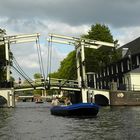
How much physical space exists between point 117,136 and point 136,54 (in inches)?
1943

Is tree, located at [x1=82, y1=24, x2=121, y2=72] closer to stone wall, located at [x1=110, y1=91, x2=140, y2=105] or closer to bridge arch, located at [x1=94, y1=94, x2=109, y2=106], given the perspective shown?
bridge arch, located at [x1=94, y1=94, x2=109, y2=106]

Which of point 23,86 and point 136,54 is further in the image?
point 136,54

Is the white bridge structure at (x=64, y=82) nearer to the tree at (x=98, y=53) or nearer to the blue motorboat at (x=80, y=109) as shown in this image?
the tree at (x=98, y=53)

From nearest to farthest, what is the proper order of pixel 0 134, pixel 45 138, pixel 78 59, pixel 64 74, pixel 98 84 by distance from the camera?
pixel 45 138
pixel 0 134
pixel 78 59
pixel 98 84
pixel 64 74

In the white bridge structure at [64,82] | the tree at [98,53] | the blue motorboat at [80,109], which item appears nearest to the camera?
the blue motorboat at [80,109]

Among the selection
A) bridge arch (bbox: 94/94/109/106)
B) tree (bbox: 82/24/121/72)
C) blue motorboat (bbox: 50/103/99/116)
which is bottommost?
blue motorboat (bbox: 50/103/99/116)

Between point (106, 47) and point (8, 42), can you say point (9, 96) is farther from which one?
point (106, 47)

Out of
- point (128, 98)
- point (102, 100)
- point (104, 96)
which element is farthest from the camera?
point (102, 100)

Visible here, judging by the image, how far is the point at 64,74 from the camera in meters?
95.1

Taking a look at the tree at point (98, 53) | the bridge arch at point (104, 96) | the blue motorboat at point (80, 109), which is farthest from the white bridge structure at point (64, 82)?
the blue motorboat at point (80, 109)

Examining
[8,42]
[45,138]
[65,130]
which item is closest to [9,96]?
[8,42]

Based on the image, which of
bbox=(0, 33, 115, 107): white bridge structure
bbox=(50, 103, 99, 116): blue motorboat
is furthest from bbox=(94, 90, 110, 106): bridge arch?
bbox=(50, 103, 99, 116): blue motorboat

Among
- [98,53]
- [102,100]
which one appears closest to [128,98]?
[102,100]

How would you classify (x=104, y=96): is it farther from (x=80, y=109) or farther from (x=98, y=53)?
(x=80, y=109)
